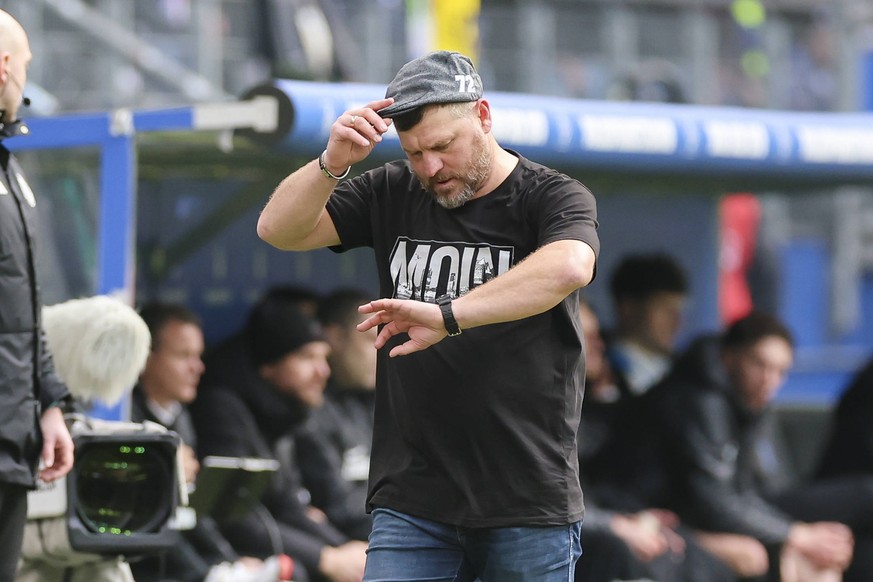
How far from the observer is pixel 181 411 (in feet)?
20.0

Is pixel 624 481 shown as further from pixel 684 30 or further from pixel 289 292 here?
pixel 684 30

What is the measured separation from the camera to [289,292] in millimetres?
7105

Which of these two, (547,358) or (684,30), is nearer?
(547,358)

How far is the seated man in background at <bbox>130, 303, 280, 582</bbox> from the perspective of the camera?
5863 mm

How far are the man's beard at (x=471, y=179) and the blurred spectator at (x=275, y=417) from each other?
2.66 m

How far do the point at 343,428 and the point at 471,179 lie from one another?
10.6 ft

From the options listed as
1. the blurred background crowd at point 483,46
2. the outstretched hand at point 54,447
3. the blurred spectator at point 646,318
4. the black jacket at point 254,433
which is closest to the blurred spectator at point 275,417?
the black jacket at point 254,433

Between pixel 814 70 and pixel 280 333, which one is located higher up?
pixel 814 70

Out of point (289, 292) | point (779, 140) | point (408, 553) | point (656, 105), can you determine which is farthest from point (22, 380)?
point (779, 140)

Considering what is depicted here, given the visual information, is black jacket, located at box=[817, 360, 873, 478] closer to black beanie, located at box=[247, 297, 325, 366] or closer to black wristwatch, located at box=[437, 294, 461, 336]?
black beanie, located at box=[247, 297, 325, 366]

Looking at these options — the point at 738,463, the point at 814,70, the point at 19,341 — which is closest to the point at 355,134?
the point at 19,341

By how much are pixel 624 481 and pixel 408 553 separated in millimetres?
3570

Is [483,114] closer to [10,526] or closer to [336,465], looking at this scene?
[10,526]

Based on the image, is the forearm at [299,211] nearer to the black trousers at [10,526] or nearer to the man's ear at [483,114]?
the man's ear at [483,114]
